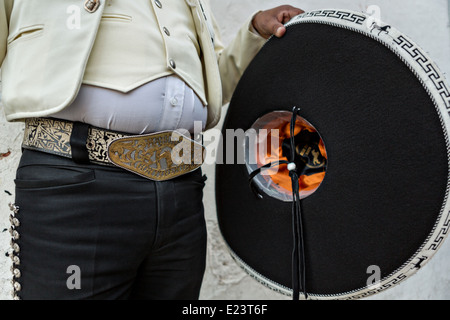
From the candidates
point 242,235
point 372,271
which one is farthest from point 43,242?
point 372,271

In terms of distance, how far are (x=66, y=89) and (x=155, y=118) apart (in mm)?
165

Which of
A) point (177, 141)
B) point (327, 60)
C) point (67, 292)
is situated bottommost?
point (67, 292)

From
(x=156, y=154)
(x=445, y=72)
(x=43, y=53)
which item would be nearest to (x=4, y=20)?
(x=43, y=53)

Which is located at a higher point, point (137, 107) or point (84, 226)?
point (137, 107)

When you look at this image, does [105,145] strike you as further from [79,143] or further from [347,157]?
[347,157]

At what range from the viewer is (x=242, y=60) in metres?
1.03

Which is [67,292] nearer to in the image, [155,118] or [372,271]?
[155,118]

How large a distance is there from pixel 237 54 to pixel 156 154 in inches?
15.5

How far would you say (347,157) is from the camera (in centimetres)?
75

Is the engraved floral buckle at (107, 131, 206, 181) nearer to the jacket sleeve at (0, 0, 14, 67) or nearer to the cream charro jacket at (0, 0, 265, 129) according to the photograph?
the cream charro jacket at (0, 0, 265, 129)

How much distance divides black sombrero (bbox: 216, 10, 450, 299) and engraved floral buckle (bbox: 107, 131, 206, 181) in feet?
0.58

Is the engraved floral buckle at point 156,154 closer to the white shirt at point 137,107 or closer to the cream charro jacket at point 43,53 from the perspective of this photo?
the white shirt at point 137,107

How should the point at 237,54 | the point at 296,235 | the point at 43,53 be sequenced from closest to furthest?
the point at 43,53
the point at 296,235
the point at 237,54

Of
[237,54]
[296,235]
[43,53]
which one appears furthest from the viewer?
[237,54]
